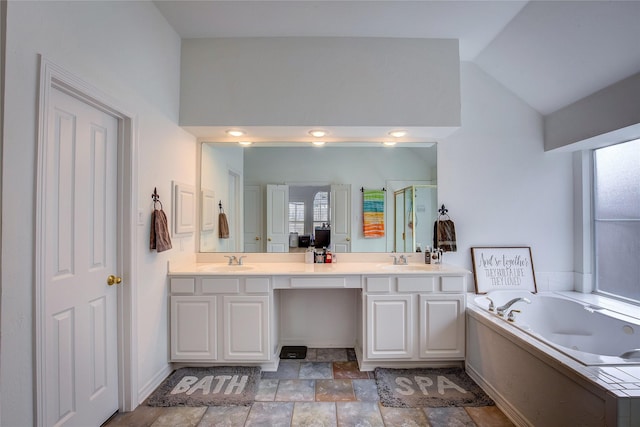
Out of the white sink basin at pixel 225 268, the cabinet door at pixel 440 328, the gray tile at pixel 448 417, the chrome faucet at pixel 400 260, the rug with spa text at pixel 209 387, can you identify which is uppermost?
the chrome faucet at pixel 400 260

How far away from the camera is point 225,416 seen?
1876mm

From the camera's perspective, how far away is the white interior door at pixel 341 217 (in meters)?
2.92

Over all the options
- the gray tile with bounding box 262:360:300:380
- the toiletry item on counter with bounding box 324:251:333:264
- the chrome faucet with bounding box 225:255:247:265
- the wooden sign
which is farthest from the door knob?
the wooden sign

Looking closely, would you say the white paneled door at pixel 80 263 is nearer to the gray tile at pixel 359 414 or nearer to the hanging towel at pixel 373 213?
the gray tile at pixel 359 414

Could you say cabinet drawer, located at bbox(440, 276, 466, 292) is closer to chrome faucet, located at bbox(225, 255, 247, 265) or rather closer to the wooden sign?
the wooden sign

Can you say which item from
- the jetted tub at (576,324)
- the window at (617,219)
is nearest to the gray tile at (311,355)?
the jetted tub at (576,324)

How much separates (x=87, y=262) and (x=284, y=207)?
162cm

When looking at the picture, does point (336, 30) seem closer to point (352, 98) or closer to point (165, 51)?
point (352, 98)

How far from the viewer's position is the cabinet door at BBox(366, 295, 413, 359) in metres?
2.38

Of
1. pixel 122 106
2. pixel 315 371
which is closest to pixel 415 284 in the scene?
pixel 315 371

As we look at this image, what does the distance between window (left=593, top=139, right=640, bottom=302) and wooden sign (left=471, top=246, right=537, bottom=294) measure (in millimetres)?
588

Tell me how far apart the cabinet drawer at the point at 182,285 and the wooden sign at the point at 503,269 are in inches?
103

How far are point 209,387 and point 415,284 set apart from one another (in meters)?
1.76

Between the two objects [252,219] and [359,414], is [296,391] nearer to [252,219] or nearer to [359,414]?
[359,414]
